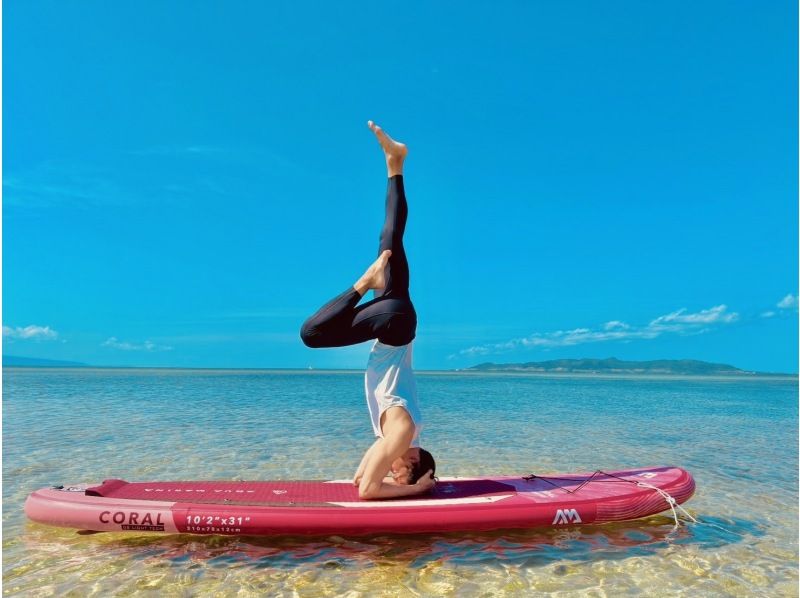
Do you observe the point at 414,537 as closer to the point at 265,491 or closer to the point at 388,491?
the point at 388,491

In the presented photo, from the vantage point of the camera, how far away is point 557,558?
4.49 metres

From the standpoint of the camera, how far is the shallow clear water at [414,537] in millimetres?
→ 4020

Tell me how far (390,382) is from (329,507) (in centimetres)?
117

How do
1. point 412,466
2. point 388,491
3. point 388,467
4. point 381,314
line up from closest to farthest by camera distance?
1. point 381,314
2. point 388,467
3. point 388,491
4. point 412,466

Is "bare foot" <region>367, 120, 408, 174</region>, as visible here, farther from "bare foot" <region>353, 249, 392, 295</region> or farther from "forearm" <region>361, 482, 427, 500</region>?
"forearm" <region>361, 482, 427, 500</region>

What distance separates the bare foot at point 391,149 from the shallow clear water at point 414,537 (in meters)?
3.28

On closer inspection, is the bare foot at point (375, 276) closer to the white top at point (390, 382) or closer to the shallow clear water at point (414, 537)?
the white top at point (390, 382)

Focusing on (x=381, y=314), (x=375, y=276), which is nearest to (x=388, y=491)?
(x=381, y=314)

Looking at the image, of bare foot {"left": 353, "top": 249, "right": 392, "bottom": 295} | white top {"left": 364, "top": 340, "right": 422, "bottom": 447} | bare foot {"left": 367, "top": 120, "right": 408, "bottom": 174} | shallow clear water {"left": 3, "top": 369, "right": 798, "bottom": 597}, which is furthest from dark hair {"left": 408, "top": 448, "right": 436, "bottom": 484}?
bare foot {"left": 367, "top": 120, "right": 408, "bottom": 174}

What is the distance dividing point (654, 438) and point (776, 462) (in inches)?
124

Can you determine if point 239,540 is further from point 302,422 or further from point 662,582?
point 302,422

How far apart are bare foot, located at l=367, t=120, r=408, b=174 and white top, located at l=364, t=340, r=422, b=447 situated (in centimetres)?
157

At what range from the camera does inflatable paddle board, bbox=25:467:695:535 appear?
4562 millimetres

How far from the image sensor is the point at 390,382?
188 inches
